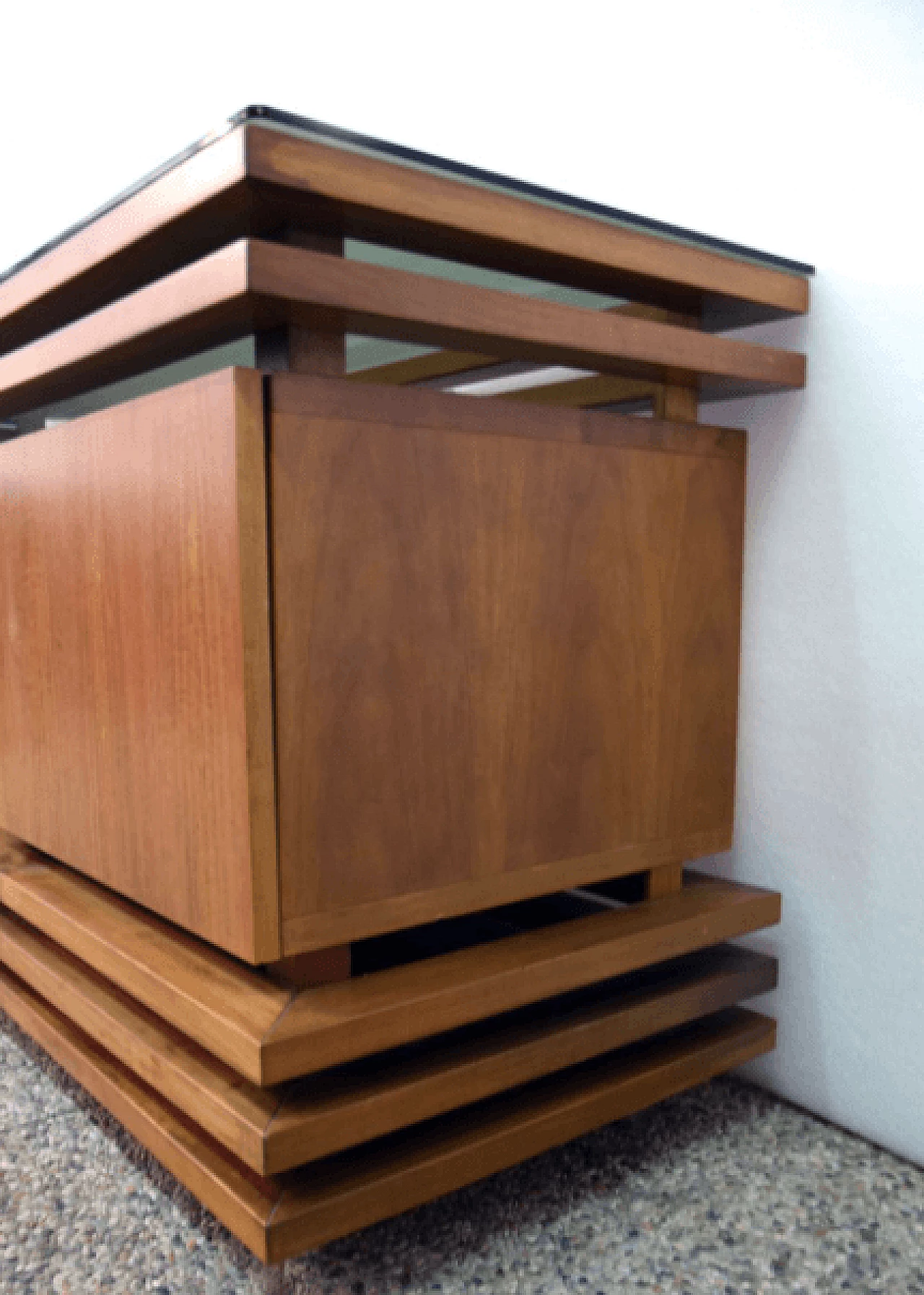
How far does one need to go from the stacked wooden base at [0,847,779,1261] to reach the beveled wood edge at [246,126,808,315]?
2.07 feet

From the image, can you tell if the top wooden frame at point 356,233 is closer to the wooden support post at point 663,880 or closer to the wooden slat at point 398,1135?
the wooden support post at point 663,880

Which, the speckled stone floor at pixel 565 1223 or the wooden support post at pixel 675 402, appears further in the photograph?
the wooden support post at pixel 675 402

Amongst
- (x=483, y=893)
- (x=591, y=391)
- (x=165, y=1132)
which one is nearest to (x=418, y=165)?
(x=591, y=391)

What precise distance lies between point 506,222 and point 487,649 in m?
0.37

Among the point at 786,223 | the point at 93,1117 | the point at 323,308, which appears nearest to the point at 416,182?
the point at 323,308

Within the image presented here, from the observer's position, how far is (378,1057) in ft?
3.15

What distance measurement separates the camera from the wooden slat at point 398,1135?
2.85 feet

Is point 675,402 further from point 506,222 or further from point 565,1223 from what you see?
point 565,1223

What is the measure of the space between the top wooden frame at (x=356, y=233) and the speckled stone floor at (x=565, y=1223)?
88cm

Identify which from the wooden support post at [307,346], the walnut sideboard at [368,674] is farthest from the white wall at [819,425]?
the wooden support post at [307,346]

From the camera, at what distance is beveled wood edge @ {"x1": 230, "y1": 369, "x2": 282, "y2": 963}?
84cm

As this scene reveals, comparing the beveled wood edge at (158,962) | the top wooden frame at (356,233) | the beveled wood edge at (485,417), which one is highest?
the top wooden frame at (356,233)

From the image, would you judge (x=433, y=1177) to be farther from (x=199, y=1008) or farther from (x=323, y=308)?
(x=323, y=308)

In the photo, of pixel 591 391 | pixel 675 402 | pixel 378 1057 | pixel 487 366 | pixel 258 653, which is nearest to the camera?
pixel 258 653
